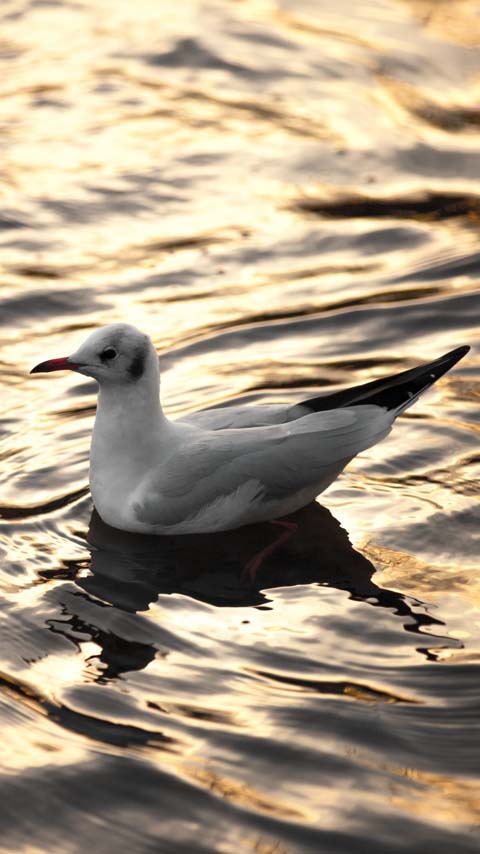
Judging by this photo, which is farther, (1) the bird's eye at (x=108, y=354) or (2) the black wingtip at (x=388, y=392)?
(2) the black wingtip at (x=388, y=392)

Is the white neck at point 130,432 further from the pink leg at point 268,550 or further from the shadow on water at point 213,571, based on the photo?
the pink leg at point 268,550

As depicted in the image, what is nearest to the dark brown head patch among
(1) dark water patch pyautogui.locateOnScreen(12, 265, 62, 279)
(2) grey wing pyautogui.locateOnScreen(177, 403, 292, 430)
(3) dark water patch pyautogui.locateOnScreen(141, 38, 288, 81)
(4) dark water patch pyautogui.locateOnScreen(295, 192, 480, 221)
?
(2) grey wing pyautogui.locateOnScreen(177, 403, 292, 430)

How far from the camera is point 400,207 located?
390 inches

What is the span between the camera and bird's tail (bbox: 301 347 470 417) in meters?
6.62

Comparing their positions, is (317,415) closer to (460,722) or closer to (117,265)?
Answer: (460,722)

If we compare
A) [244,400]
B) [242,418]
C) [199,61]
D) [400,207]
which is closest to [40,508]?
[242,418]

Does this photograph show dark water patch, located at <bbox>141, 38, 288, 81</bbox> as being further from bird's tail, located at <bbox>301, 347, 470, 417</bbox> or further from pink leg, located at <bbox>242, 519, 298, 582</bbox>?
pink leg, located at <bbox>242, 519, 298, 582</bbox>

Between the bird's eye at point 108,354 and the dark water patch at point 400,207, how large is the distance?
3.75 m

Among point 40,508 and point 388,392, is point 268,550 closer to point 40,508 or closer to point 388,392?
point 388,392

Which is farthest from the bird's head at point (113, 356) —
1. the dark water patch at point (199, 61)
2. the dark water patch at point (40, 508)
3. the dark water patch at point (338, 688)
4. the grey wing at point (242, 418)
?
the dark water patch at point (199, 61)

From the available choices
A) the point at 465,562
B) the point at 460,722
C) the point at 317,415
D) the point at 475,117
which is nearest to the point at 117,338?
the point at 317,415

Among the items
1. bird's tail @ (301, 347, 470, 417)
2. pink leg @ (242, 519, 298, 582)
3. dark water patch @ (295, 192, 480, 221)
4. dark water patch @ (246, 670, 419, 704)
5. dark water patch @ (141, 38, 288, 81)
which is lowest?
pink leg @ (242, 519, 298, 582)

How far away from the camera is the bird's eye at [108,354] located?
638cm

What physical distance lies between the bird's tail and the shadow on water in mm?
567
